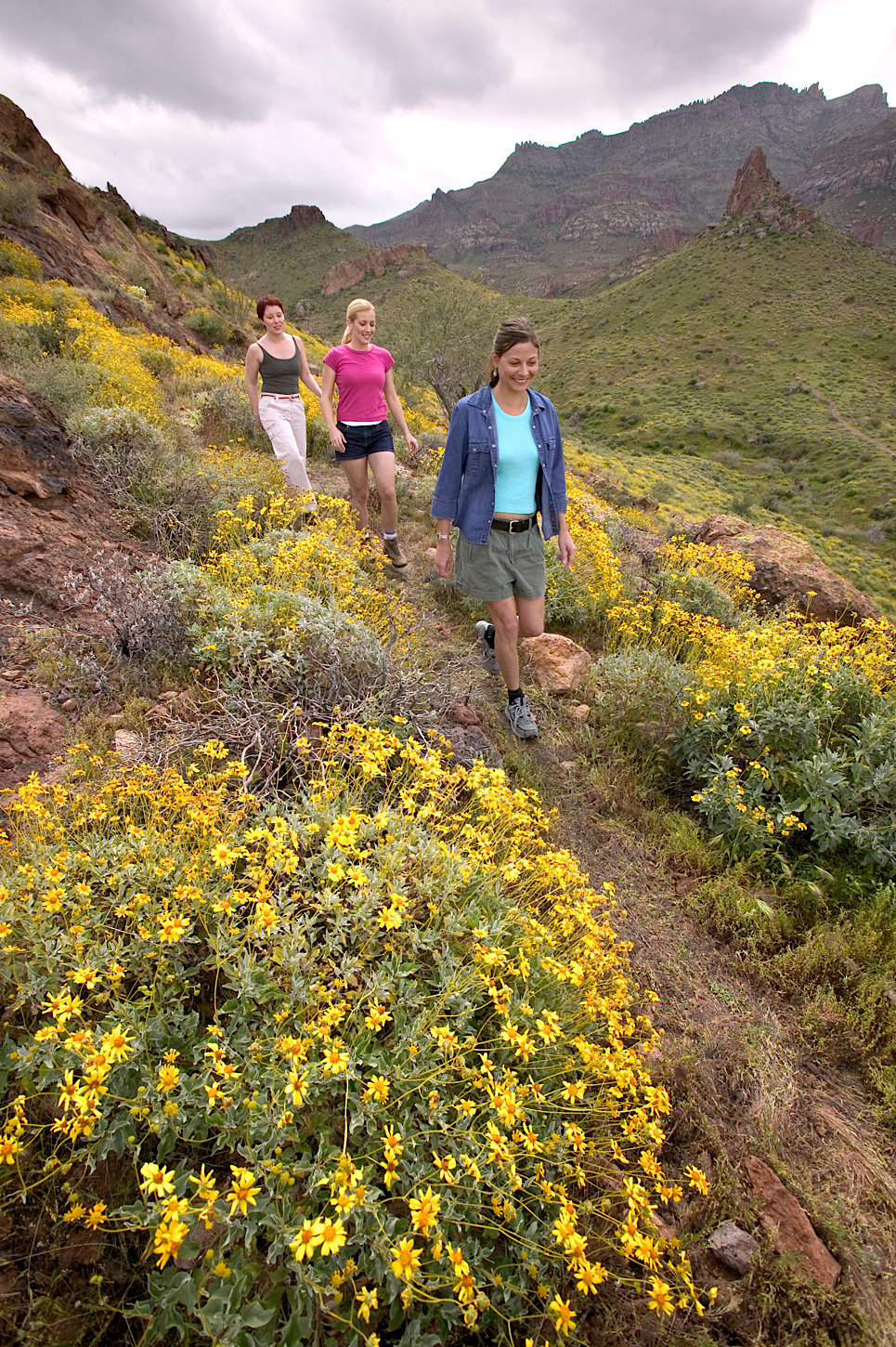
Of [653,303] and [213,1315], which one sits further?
[653,303]

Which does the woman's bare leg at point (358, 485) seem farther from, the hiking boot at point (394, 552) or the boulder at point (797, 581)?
the boulder at point (797, 581)

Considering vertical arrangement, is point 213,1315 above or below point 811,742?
below

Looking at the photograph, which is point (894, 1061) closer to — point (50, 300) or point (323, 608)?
point (323, 608)

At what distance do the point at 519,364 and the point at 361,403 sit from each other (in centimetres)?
205

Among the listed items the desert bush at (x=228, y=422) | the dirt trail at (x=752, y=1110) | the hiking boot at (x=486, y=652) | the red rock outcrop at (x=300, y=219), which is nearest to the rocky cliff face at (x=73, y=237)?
the desert bush at (x=228, y=422)

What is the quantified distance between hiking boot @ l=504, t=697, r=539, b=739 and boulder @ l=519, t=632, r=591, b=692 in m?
0.50

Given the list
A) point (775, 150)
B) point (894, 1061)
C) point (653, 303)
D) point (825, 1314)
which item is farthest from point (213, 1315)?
point (775, 150)

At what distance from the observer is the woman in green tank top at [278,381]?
477 cm

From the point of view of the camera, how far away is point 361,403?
4668mm

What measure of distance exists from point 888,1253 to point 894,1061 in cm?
65

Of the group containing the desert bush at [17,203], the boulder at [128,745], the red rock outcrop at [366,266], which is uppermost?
the red rock outcrop at [366,266]

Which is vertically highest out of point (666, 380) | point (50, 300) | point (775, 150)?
point (775, 150)

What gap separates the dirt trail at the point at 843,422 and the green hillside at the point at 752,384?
0.15 meters

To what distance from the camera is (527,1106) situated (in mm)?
1543
